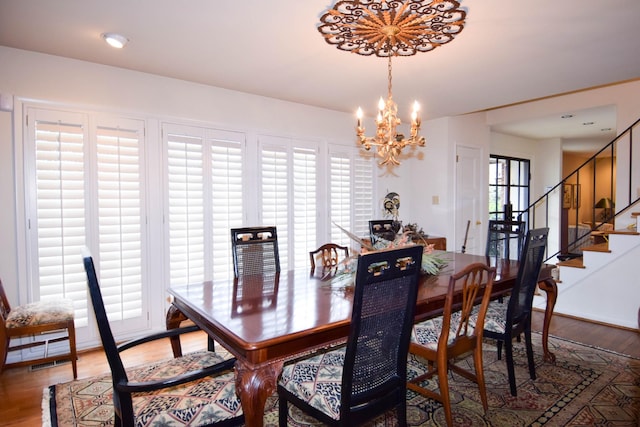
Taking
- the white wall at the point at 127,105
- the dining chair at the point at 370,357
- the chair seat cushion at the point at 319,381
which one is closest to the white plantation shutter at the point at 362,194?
the white wall at the point at 127,105

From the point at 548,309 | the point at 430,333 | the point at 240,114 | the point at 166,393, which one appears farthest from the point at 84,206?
the point at 548,309

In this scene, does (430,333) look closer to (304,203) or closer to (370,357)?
(370,357)

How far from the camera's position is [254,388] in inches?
56.4

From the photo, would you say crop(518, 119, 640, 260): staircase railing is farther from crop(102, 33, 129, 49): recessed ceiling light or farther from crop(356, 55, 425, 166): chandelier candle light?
crop(102, 33, 129, 49): recessed ceiling light

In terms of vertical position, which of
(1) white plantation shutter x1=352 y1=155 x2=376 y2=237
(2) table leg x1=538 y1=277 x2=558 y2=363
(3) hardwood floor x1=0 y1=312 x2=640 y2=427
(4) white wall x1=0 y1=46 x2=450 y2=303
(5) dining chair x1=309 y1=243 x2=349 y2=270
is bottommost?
(3) hardwood floor x1=0 y1=312 x2=640 y2=427

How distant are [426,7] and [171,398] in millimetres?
2340

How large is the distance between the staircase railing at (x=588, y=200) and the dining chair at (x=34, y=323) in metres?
5.03

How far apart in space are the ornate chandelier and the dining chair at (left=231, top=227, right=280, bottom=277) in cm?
111

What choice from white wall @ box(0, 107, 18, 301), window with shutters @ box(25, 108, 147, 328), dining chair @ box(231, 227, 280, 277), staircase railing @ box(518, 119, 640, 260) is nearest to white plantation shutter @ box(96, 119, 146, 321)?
window with shutters @ box(25, 108, 147, 328)

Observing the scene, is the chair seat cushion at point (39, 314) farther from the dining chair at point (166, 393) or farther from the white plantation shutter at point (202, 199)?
the dining chair at point (166, 393)

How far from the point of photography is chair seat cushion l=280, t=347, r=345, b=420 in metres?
1.53

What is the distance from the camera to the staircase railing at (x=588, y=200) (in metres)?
4.07

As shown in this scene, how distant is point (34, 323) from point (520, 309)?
11.0ft

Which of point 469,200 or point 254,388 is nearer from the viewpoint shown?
point 254,388
